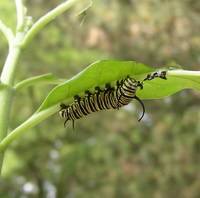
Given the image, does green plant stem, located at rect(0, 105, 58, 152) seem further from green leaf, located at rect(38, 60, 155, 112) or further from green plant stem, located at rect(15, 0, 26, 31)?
green plant stem, located at rect(15, 0, 26, 31)

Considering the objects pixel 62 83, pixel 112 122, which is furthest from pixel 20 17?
pixel 112 122

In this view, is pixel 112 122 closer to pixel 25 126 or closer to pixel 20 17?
pixel 20 17

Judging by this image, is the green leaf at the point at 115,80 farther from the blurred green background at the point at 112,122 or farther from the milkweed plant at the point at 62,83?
the blurred green background at the point at 112,122

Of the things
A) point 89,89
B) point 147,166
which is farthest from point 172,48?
point 89,89

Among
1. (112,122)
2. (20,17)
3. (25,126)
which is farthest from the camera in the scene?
(112,122)

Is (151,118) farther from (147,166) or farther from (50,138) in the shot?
(50,138)

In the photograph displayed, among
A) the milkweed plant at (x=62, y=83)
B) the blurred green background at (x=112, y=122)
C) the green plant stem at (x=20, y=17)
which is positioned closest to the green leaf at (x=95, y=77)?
the milkweed plant at (x=62, y=83)

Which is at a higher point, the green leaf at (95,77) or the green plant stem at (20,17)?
the green plant stem at (20,17)
